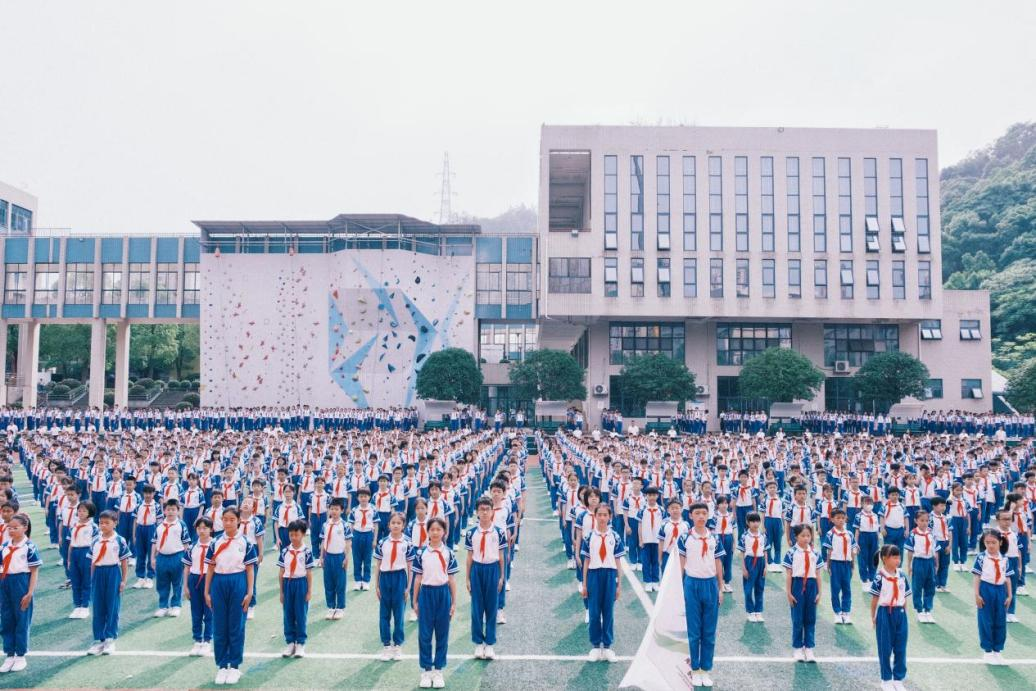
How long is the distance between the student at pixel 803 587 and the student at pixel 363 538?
510 cm

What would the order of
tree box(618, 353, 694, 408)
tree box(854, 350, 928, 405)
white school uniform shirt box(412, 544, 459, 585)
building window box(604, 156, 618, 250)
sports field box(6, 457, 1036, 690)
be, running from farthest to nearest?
building window box(604, 156, 618, 250) → tree box(854, 350, 928, 405) → tree box(618, 353, 694, 408) → sports field box(6, 457, 1036, 690) → white school uniform shirt box(412, 544, 459, 585)

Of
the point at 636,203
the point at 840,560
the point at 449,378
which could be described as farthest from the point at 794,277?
the point at 840,560

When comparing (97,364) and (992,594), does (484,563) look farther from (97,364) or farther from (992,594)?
(97,364)

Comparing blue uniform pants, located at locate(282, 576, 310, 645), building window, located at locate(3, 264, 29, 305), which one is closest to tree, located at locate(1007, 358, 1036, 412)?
blue uniform pants, located at locate(282, 576, 310, 645)

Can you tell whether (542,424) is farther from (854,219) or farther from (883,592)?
(883,592)

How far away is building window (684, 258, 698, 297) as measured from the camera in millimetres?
42125

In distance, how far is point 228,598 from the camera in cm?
700

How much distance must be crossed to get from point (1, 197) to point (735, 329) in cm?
5456

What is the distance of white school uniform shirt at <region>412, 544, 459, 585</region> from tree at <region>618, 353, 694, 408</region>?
32287 millimetres

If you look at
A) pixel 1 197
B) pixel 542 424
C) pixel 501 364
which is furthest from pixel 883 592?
pixel 1 197

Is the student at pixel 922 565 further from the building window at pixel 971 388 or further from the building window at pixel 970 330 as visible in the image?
the building window at pixel 970 330

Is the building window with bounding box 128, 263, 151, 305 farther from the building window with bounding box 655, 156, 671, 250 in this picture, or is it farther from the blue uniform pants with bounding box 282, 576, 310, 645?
the blue uniform pants with bounding box 282, 576, 310, 645

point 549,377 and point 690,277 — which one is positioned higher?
point 690,277

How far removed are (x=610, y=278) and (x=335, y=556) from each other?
34.5 meters
